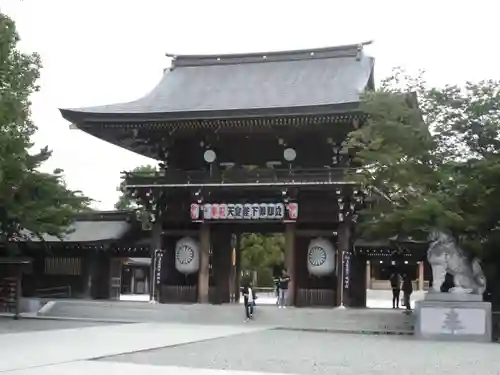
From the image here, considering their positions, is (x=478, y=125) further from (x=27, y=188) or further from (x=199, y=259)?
(x=27, y=188)

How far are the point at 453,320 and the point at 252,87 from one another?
14.8 metres

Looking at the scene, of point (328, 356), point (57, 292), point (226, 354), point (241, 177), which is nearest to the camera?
point (226, 354)

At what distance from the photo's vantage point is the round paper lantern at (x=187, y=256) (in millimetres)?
27953

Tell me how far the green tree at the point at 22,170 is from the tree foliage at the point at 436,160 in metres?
9.88

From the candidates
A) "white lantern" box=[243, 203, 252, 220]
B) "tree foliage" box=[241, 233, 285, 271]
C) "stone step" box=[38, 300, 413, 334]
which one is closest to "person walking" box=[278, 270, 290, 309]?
"stone step" box=[38, 300, 413, 334]

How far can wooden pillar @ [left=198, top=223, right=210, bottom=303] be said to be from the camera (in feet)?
89.1

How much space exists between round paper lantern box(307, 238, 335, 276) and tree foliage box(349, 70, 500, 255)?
4.94 meters

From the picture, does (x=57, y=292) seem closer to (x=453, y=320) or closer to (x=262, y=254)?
(x=453, y=320)

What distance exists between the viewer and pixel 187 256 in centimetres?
2812

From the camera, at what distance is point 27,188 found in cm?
2533

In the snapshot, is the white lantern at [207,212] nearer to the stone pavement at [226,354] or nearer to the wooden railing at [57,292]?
the wooden railing at [57,292]

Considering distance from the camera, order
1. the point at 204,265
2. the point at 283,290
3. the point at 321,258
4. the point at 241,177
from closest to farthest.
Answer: the point at 283,290 < the point at 241,177 < the point at 321,258 < the point at 204,265

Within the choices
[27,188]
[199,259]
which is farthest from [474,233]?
[27,188]

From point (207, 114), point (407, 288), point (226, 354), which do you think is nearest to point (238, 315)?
point (407, 288)
